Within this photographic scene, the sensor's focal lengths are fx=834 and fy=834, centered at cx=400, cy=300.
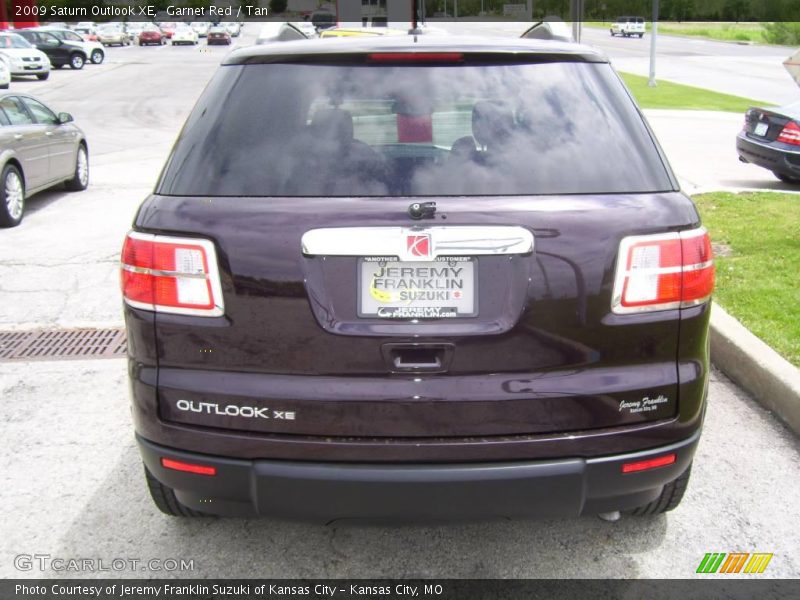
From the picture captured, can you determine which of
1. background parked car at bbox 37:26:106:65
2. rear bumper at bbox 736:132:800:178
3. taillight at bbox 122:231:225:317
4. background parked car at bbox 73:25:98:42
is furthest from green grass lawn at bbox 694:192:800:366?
background parked car at bbox 73:25:98:42

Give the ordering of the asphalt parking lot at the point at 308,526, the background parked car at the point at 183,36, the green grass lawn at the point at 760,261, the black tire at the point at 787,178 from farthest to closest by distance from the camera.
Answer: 1. the background parked car at the point at 183,36
2. the black tire at the point at 787,178
3. the green grass lawn at the point at 760,261
4. the asphalt parking lot at the point at 308,526

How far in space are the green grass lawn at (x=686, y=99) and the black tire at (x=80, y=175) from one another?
14.1 meters

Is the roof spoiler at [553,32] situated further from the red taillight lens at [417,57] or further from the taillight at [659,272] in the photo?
the taillight at [659,272]

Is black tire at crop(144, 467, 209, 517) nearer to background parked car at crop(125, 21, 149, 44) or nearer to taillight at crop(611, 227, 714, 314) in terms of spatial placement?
taillight at crop(611, 227, 714, 314)

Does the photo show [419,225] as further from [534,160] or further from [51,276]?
[51,276]

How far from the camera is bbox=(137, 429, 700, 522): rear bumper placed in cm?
246

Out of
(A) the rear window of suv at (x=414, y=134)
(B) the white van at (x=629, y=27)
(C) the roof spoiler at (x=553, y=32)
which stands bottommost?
(A) the rear window of suv at (x=414, y=134)

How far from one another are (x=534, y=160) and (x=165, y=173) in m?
1.18

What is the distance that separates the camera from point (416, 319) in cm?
244

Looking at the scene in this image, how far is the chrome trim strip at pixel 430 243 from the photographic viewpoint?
240cm

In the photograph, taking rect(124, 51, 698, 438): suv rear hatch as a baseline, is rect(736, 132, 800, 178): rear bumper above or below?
below

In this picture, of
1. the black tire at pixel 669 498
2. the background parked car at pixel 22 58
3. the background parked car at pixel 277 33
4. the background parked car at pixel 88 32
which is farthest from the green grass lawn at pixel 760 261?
the background parked car at pixel 88 32

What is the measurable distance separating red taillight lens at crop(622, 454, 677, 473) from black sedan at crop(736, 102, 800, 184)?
30.5 ft

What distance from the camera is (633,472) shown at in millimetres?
→ 2562
